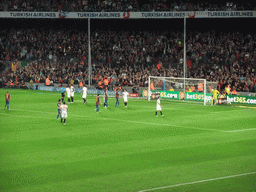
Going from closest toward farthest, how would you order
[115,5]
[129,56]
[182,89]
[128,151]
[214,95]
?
[128,151] → [214,95] → [182,89] → [129,56] → [115,5]

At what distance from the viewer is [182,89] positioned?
43.8m

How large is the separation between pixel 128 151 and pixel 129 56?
40.3m

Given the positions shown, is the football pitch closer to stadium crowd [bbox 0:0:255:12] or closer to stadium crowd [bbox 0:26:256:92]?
stadium crowd [bbox 0:26:256:92]

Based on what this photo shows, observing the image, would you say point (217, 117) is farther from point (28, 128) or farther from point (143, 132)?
point (28, 128)

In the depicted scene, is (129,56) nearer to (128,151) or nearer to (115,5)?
(115,5)

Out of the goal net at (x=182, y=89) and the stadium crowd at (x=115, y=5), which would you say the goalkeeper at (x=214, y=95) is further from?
the stadium crowd at (x=115, y=5)

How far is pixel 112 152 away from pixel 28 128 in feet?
29.1

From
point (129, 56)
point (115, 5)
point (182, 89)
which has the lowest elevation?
point (182, 89)

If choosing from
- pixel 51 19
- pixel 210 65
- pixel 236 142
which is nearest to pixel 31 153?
pixel 236 142

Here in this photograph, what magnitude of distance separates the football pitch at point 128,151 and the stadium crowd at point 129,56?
17695 millimetres

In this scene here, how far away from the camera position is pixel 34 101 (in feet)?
142

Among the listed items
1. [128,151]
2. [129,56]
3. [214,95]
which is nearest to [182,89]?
[214,95]

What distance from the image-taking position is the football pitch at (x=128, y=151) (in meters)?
14.0

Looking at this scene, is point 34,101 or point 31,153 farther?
point 34,101
